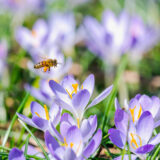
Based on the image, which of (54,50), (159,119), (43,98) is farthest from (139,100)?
(54,50)

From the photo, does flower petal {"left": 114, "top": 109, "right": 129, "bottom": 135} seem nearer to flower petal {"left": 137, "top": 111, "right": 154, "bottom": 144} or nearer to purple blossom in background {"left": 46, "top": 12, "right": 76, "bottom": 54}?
flower petal {"left": 137, "top": 111, "right": 154, "bottom": 144}

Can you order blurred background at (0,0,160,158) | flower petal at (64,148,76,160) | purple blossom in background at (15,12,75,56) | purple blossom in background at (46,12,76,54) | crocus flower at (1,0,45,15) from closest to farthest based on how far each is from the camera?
1. flower petal at (64,148,76,160)
2. blurred background at (0,0,160,158)
3. purple blossom in background at (15,12,75,56)
4. purple blossom in background at (46,12,76,54)
5. crocus flower at (1,0,45,15)

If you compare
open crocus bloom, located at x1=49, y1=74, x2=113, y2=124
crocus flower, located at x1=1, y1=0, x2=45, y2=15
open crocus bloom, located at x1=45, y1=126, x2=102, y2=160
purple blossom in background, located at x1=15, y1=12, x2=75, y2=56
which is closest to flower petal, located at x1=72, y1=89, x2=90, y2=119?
open crocus bloom, located at x1=49, y1=74, x2=113, y2=124

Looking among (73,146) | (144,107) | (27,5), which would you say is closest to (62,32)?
(27,5)

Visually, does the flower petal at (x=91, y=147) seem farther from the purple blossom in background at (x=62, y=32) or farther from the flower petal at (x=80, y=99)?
the purple blossom in background at (x=62, y=32)

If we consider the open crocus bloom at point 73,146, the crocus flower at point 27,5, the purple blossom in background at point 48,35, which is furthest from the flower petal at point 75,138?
the crocus flower at point 27,5

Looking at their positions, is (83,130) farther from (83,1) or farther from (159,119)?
(83,1)

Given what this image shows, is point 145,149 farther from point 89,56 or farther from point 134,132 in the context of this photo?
point 89,56
